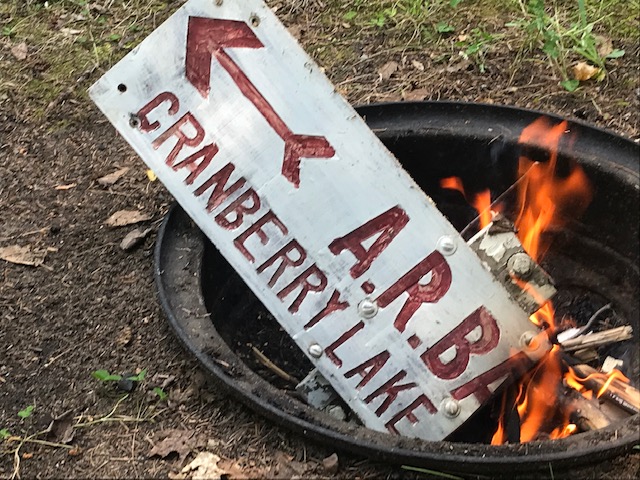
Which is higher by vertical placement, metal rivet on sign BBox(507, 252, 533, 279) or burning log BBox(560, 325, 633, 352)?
metal rivet on sign BBox(507, 252, 533, 279)

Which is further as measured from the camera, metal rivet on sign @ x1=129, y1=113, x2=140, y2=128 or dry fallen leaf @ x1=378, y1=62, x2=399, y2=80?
dry fallen leaf @ x1=378, y1=62, x2=399, y2=80

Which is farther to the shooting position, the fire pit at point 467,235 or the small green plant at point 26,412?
the fire pit at point 467,235

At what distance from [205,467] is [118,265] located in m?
0.80

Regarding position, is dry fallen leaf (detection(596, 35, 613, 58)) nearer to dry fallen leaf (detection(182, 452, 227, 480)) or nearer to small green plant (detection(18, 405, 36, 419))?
dry fallen leaf (detection(182, 452, 227, 480))

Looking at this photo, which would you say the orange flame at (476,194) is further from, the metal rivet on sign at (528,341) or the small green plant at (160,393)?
the small green plant at (160,393)

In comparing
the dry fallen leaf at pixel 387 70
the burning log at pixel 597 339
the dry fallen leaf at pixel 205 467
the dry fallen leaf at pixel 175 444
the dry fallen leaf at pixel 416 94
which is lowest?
the burning log at pixel 597 339

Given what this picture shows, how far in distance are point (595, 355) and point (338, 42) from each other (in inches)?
67.0

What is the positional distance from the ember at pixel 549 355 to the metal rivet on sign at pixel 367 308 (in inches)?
19.7

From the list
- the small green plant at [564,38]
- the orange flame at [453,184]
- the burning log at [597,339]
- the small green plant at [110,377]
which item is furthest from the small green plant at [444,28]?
the small green plant at [110,377]

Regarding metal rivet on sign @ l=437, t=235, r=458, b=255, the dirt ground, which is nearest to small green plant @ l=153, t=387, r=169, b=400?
the dirt ground

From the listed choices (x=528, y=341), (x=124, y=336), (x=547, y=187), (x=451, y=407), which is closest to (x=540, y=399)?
(x=528, y=341)

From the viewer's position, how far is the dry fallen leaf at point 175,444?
5.75 ft

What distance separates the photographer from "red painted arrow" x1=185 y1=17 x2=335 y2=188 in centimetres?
184

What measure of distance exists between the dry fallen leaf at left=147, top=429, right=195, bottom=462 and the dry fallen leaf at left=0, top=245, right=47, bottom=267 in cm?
82
